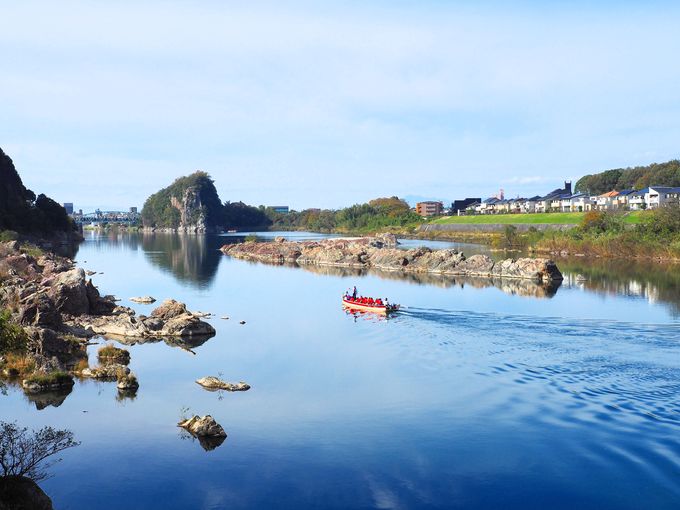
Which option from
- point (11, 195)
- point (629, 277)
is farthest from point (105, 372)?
point (11, 195)

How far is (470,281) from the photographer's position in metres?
72.3

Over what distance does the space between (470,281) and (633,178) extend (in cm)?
10692

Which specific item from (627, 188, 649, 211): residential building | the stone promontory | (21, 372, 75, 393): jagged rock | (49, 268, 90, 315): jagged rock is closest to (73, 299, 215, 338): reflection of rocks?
(49, 268, 90, 315): jagged rock

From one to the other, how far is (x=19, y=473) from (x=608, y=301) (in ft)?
156

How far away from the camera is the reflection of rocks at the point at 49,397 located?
2922 cm

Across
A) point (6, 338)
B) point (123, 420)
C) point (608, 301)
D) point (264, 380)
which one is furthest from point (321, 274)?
point (6, 338)

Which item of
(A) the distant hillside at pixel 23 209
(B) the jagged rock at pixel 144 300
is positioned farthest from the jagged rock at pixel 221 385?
(A) the distant hillside at pixel 23 209

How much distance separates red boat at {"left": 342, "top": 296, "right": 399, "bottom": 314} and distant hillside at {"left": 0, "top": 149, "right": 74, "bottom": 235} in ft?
219

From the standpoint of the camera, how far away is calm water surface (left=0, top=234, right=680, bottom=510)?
21109 millimetres

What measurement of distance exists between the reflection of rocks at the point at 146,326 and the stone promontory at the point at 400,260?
40.0 meters

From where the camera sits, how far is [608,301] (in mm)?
55594

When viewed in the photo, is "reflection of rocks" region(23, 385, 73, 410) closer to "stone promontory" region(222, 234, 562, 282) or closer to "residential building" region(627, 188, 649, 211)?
"stone promontory" region(222, 234, 562, 282)

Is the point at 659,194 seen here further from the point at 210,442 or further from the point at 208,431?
the point at 210,442

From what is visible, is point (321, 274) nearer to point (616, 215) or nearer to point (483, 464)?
point (616, 215)
